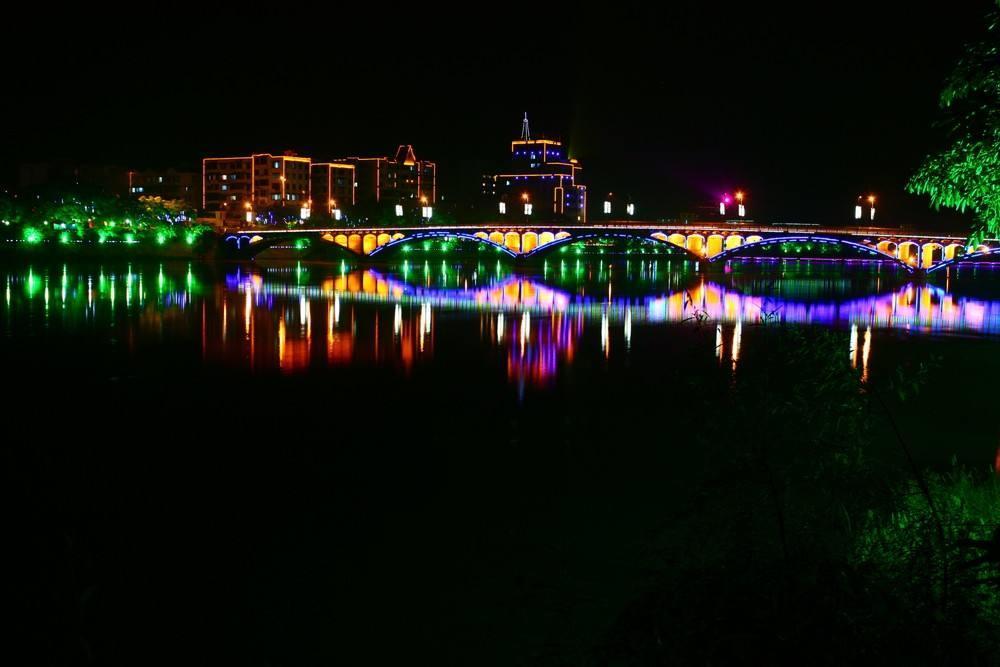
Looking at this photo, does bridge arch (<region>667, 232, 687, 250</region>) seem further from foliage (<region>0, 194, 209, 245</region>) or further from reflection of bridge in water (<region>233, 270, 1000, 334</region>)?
foliage (<region>0, 194, 209, 245</region>)

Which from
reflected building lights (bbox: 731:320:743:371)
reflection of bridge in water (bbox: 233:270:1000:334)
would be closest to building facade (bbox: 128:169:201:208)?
reflection of bridge in water (bbox: 233:270:1000:334)

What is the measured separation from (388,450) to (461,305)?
97.3 ft

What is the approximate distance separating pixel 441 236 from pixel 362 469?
68737mm

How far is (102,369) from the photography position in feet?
80.9

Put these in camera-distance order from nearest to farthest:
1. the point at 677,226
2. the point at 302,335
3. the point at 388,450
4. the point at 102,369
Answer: the point at 388,450 < the point at 102,369 < the point at 302,335 < the point at 677,226

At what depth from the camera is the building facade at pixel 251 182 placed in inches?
5428

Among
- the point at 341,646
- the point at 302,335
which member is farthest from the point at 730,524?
the point at 302,335

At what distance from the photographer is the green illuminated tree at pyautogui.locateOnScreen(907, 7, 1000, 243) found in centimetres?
738

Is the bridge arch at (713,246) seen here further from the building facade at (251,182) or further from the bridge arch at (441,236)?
the building facade at (251,182)

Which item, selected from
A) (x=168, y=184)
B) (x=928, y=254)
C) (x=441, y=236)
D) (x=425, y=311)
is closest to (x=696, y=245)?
(x=928, y=254)

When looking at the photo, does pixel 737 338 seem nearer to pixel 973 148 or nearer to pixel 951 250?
pixel 973 148

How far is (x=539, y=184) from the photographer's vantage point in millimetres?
158625

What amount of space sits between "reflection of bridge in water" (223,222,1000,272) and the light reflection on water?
3.75m

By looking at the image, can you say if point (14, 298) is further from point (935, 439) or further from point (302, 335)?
point (935, 439)
